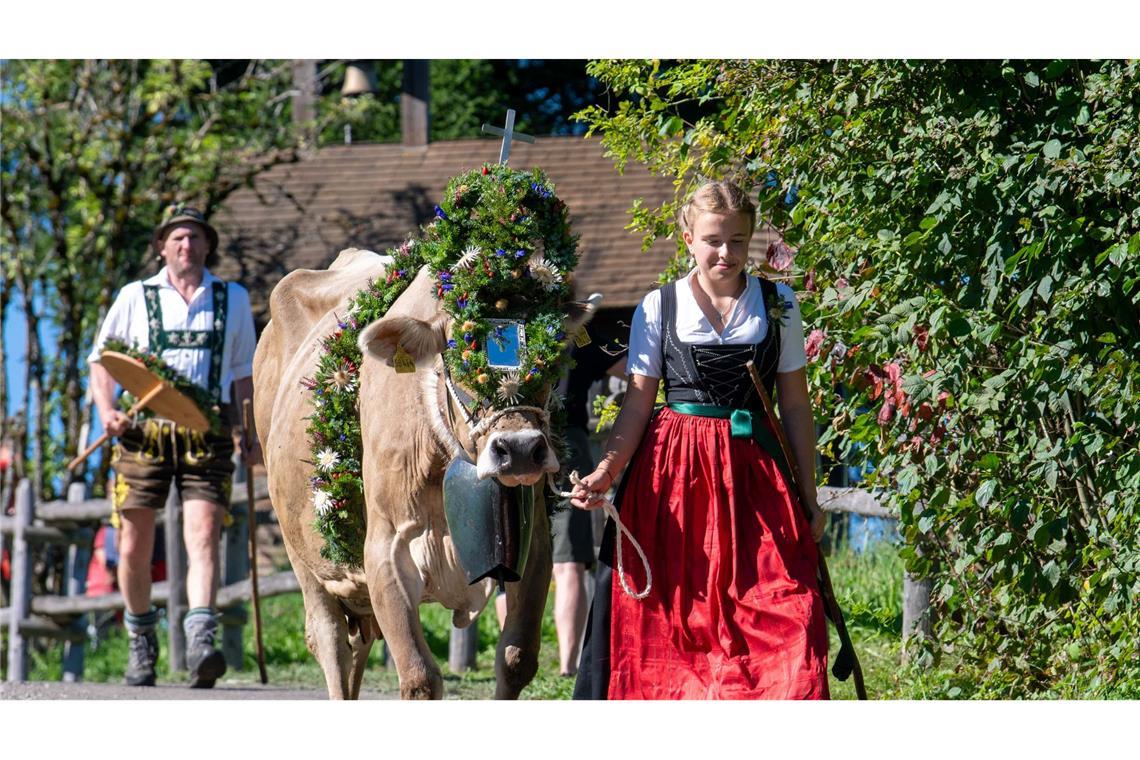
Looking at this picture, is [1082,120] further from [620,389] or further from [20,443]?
[20,443]

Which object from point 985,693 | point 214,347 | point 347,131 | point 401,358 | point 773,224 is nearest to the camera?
point 401,358

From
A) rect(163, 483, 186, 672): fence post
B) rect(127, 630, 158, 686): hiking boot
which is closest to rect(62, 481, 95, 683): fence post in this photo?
rect(163, 483, 186, 672): fence post

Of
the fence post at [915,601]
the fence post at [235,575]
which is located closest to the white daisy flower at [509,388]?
the fence post at [915,601]

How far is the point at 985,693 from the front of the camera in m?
6.16

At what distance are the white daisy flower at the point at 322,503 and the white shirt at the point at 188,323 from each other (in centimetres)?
290

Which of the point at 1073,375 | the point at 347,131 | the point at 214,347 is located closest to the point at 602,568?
the point at 1073,375

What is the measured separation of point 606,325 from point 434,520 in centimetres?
941

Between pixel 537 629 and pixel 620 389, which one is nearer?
pixel 537 629

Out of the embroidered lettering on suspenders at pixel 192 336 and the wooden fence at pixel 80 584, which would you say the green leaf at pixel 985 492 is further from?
the wooden fence at pixel 80 584

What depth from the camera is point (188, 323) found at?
8219 millimetres

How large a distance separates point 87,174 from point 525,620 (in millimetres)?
10722

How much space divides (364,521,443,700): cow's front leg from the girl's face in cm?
129

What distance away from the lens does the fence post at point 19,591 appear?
1124cm

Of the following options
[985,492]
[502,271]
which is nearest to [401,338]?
[502,271]
